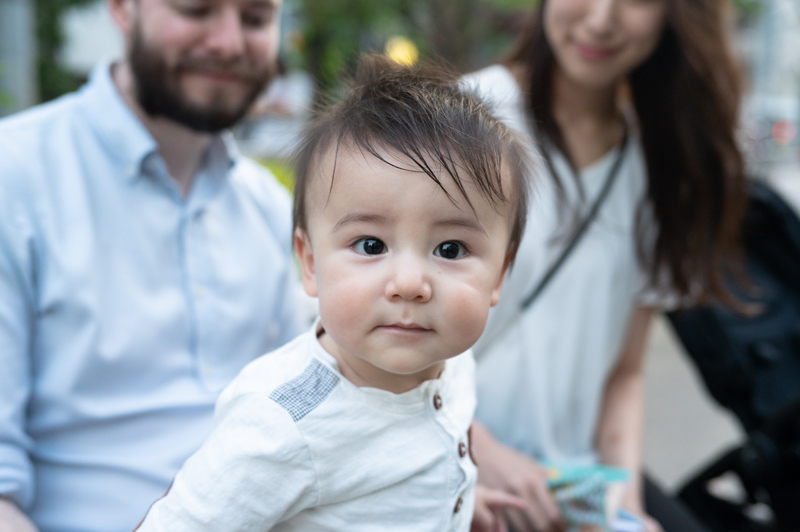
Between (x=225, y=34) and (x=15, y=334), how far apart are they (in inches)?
35.1

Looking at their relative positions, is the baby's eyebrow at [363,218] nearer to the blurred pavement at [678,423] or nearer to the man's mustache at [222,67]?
the man's mustache at [222,67]

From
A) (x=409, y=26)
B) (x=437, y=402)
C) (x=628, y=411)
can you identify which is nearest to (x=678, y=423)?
(x=628, y=411)

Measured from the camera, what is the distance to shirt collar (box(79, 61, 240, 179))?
1682 millimetres

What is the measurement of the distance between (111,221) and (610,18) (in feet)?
4.42

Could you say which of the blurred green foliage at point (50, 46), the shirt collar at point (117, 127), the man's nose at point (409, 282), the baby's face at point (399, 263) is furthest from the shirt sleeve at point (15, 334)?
the blurred green foliage at point (50, 46)

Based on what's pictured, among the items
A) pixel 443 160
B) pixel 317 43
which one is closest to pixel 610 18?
pixel 443 160

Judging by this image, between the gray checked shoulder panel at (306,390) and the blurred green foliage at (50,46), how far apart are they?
541 inches

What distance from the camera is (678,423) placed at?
4344 mm

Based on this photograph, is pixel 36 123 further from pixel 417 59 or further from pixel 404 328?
pixel 404 328

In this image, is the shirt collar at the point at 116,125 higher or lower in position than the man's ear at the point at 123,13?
lower

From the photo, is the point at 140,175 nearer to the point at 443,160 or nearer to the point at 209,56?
the point at 209,56

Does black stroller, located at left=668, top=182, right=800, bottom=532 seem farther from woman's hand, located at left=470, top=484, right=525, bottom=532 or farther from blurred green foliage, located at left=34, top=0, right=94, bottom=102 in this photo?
blurred green foliage, located at left=34, top=0, right=94, bottom=102

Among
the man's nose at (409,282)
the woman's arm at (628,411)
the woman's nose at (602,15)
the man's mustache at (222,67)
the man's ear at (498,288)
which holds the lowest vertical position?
the woman's arm at (628,411)

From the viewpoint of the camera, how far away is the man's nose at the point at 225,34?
1.77 meters
